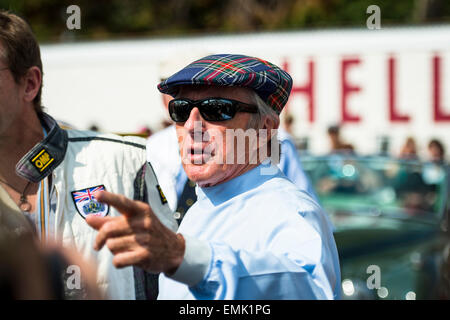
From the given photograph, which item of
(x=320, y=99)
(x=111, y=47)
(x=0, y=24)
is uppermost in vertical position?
(x=0, y=24)

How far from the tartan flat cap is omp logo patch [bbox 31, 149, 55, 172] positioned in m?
0.55

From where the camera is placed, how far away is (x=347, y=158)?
6586 mm

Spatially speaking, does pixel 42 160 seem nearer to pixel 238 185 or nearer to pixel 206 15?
pixel 238 185

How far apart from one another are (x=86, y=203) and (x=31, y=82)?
0.51 meters

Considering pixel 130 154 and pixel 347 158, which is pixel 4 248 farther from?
pixel 347 158

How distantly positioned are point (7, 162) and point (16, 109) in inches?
7.6

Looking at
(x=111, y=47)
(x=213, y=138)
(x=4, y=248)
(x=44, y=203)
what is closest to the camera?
(x=4, y=248)

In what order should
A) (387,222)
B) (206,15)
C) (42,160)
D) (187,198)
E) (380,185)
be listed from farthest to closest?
(206,15) → (380,185) → (387,222) → (187,198) → (42,160)

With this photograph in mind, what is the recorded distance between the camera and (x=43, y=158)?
2363 millimetres

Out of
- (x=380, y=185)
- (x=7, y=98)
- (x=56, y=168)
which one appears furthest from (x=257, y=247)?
(x=380, y=185)

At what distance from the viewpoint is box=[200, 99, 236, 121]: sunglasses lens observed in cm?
195

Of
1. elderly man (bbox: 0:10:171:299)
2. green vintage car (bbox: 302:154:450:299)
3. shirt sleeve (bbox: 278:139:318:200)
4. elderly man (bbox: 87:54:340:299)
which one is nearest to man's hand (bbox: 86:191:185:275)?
elderly man (bbox: 87:54:340:299)

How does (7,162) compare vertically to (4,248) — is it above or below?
below

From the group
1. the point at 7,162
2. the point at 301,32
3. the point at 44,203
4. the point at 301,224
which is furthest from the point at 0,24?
the point at 301,32
